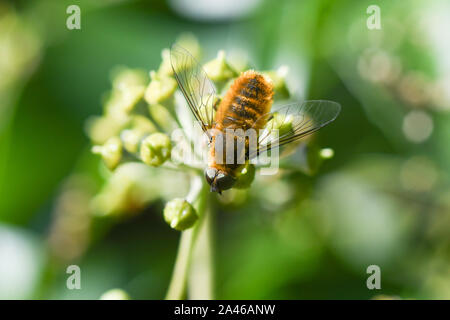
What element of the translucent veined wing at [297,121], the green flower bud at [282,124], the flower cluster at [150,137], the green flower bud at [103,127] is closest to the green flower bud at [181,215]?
the flower cluster at [150,137]

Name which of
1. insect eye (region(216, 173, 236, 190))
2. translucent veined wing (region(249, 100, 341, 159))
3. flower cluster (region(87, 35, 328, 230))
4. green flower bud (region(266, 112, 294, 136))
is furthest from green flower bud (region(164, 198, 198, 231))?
green flower bud (region(266, 112, 294, 136))

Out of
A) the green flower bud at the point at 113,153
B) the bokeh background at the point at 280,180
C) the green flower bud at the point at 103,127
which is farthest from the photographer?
the bokeh background at the point at 280,180

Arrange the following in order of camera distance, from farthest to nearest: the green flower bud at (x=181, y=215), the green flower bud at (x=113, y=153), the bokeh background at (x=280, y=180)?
the bokeh background at (x=280, y=180), the green flower bud at (x=113, y=153), the green flower bud at (x=181, y=215)

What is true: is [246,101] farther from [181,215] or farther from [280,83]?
[181,215]

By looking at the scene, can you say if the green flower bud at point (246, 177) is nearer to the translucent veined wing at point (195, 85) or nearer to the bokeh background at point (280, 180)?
the translucent veined wing at point (195, 85)

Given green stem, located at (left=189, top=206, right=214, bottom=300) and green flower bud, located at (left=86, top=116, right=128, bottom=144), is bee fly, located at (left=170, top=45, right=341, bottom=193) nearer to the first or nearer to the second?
green stem, located at (left=189, top=206, right=214, bottom=300)

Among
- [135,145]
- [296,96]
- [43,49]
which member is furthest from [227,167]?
[43,49]

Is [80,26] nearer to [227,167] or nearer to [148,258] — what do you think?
Answer: [148,258]
